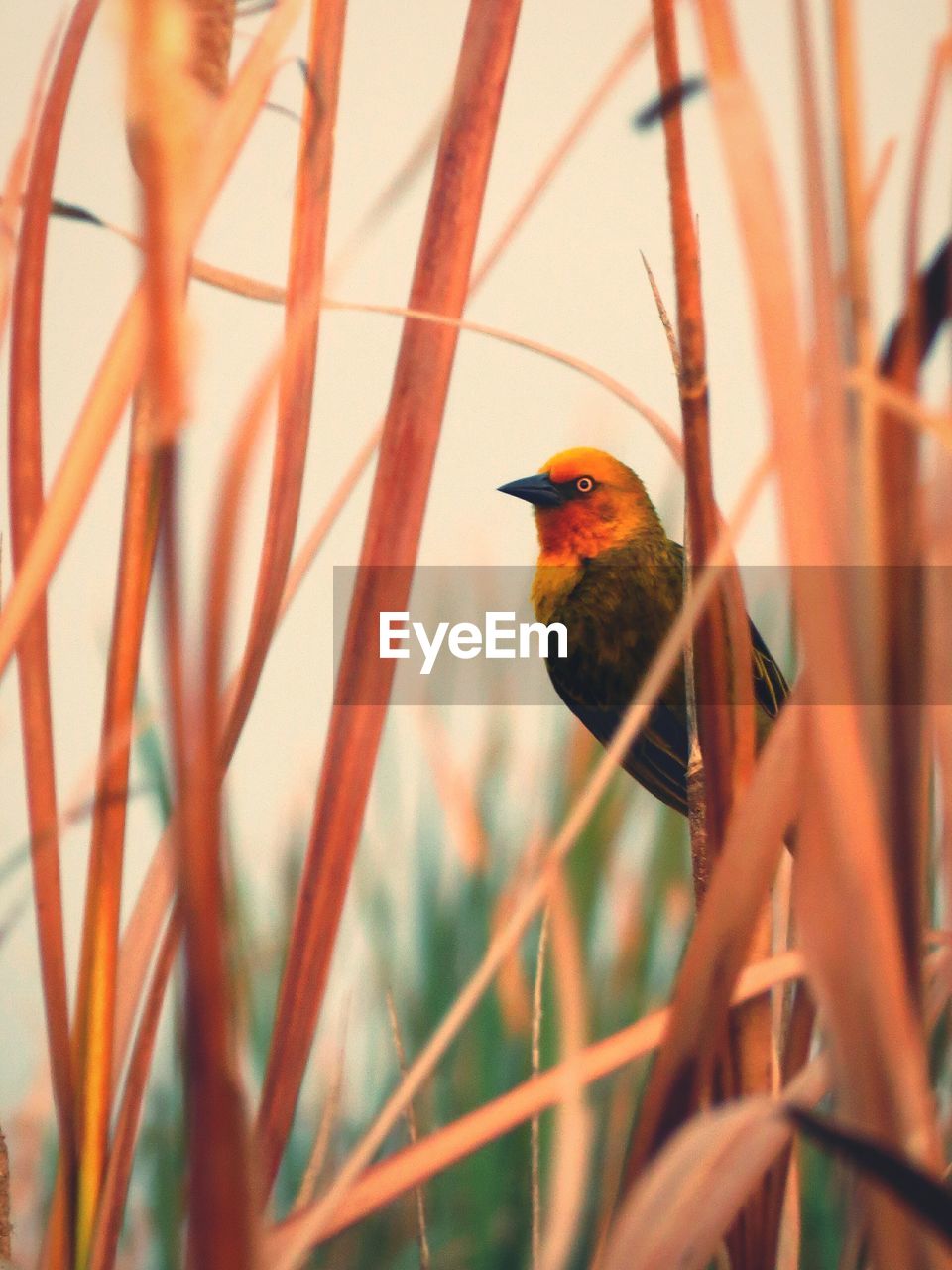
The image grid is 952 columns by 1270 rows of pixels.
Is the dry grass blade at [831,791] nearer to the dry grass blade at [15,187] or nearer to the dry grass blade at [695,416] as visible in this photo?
the dry grass blade at [695,416]

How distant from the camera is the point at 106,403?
261 mm

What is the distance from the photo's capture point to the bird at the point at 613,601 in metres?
0.69

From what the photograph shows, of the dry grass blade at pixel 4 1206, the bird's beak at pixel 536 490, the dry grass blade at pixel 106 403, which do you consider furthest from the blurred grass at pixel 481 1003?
the dry grass blade at pixel 106 403

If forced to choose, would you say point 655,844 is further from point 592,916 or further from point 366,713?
point 366,713

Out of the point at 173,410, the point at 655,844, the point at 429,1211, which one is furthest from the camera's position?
the point at 655,844

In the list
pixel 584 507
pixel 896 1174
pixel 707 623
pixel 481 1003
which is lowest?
pixel 481 1003

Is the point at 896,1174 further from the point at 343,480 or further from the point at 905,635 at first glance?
the point at 343,480

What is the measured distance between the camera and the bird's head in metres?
0.79

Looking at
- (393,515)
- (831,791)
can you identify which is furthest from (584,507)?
(831,791)

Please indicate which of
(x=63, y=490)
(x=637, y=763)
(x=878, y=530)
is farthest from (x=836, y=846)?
(x=637, y=763)

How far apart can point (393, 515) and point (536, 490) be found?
48 cm

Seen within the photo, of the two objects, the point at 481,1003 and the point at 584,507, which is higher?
the point at 584,507

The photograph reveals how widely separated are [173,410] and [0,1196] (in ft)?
0.90

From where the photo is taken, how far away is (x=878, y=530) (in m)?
0.22
